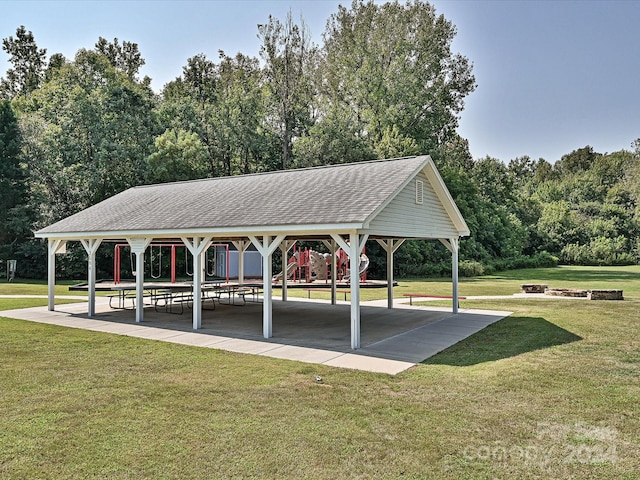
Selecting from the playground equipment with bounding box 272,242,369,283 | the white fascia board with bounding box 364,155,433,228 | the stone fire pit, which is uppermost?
the white fascia board with bounding box 364,155,433,228

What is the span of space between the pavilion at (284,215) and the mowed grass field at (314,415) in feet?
8.42

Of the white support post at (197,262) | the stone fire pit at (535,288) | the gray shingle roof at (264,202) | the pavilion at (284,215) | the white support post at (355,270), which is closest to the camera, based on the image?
the white support post at (355,270)

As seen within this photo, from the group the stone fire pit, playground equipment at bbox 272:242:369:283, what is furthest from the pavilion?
playground equipment at bbox 272:242:369:283

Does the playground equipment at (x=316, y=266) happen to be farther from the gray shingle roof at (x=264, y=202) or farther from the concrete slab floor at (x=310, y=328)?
the gray shingle roof at (x=264, y=202)

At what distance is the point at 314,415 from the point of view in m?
5.69

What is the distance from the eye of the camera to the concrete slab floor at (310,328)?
29.3 ft

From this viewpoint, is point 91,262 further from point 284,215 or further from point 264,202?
point 284,215

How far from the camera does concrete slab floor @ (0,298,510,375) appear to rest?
895 centimetres

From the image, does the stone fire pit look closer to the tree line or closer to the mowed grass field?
the mowed grass field

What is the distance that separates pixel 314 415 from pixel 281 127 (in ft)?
113

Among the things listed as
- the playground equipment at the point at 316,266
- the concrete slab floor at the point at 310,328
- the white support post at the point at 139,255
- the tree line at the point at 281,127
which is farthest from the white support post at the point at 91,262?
the tree line at the point at 281,127

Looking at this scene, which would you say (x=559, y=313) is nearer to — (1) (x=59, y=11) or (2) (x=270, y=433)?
(2) (x=270, y=433)

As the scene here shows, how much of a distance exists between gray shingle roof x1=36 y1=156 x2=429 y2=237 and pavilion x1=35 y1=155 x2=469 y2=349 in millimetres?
30

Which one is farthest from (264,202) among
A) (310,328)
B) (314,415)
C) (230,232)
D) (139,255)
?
(314,415)
